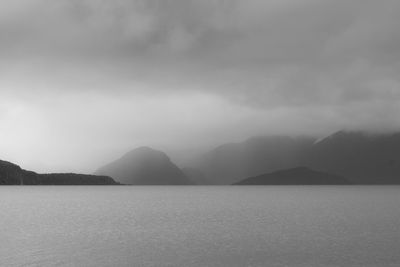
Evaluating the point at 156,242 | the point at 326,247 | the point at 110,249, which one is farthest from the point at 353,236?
the point at 110,249

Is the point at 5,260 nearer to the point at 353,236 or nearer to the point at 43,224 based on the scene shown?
the point at 43,224

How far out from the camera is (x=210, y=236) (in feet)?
297

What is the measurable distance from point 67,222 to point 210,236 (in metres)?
47.9

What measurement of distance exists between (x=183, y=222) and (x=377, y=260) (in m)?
61.5

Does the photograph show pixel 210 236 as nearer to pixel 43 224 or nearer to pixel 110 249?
pixel 110 249

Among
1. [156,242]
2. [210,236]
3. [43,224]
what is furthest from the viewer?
[43,224]

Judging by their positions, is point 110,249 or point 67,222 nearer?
point 110,249

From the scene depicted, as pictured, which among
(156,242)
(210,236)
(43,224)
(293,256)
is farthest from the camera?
(43,224)

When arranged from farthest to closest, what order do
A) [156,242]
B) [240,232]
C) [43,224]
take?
[43,224]
[240,232]
[156,242]

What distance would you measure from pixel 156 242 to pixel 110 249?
9.94 m

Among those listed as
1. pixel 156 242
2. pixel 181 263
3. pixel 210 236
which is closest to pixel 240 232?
pixel 210 236

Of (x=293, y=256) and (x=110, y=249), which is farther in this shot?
(x=110, y=249)

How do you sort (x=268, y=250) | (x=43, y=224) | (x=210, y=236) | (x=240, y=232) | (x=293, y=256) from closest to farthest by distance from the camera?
(x=293, y=256), (x=268, y=250), (x=210, y=236), (x=240, y=232), (x=43, y=224)

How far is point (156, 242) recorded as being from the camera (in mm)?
82625
